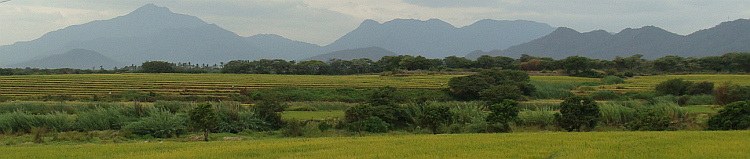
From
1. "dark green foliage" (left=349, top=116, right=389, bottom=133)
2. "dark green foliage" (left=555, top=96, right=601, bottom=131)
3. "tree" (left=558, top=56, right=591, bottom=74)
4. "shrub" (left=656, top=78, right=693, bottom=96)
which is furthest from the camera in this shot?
"tree" (left=558, top=56, right=591, bottom=74)

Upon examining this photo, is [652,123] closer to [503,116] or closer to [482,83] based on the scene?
[503,116]

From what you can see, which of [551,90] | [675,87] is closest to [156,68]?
[551,90]

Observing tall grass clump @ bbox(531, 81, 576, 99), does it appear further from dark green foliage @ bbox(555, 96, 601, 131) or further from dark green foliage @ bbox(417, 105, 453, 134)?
dark green foliage @ bbox(417, 105, 453, 134)

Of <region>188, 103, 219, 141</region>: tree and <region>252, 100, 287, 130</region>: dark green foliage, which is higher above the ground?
<region>188, 103, 219, 141</region>: tree

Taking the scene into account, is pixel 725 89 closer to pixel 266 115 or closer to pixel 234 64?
pixel 266 115

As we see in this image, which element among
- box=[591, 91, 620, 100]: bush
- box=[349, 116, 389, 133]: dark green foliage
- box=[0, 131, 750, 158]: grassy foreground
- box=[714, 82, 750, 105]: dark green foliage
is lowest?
box=[591, 91, 620, 100]: bush

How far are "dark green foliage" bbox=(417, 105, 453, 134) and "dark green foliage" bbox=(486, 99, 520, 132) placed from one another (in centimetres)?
183

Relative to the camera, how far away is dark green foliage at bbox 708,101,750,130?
1244cm

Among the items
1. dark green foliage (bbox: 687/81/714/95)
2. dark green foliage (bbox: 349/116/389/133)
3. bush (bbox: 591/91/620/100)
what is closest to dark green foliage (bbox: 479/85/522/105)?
bush (bbox: 591/91/620/100)

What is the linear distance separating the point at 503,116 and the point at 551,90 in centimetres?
3287

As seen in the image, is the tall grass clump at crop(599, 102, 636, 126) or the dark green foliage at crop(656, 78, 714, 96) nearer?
the tall grass clump at crop(599, 102, 636, 126)

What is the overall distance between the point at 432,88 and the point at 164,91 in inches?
1055

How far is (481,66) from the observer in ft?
287

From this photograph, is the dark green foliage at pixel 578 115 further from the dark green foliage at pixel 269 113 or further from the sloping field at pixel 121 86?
the sloping field at pixel 121 86
